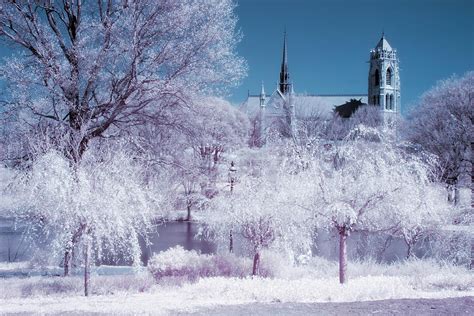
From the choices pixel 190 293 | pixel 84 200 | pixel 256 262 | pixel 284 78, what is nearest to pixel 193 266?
pixel 256 262

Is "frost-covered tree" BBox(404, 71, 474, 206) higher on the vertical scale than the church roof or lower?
lower

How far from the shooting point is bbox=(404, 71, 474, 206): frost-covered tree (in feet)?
113

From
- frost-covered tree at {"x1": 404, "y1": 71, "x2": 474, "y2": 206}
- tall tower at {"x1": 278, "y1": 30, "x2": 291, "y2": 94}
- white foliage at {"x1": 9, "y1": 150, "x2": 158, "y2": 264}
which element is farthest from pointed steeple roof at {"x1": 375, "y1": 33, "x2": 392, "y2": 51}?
white foliage at {"x1": 9, "y1": 150, "x2": 158, "y2": 264}

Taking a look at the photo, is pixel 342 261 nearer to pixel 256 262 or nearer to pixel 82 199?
pixel 256 262

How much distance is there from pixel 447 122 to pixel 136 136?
26.5 meters

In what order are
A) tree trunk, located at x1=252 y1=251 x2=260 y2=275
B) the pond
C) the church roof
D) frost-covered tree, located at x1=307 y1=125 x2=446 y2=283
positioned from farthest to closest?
the church roof → the pond → tree trunk, located at x1=252 y1=251 x2=260 y2=275 → frost-covered tree, located at x1=307 y1=125 x2=446 y2=283

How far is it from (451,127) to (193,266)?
84.2 ft

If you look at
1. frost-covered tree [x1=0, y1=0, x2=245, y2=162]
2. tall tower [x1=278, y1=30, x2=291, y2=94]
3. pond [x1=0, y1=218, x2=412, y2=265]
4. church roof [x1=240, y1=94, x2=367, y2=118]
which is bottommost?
pond [x1=0, y1=218, x2=412, y2=265]

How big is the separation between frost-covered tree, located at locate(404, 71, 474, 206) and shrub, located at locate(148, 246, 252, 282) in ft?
70.2

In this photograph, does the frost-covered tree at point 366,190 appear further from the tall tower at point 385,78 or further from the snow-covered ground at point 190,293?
the tall tower at point 385,78

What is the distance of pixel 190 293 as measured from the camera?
36.6ft

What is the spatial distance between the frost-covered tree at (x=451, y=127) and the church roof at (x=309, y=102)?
3408 cm

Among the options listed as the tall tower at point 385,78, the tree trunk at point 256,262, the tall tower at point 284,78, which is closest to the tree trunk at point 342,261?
the tree trunk at point 256,262

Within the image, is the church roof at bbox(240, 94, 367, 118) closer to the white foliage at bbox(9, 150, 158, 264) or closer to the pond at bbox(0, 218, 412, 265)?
the pond at bbox(0, 218, 412, 265)
